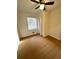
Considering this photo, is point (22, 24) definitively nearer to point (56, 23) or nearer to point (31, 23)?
point (31, 23)

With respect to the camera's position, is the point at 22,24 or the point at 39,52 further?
the point at 22,24

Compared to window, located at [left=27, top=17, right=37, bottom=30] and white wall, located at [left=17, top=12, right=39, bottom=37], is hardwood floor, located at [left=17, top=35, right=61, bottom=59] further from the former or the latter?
window, located at [left=27, top=17, right=37, bottom=30]

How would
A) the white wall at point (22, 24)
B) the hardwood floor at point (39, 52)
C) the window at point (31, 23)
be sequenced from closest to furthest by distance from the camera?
the hardwood floor at point (39, 52) → the white wall at point (22, 24) → the window at point (31, 23)

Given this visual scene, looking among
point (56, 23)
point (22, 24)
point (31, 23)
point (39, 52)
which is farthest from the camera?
point (31, 23)

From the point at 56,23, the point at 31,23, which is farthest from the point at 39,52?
the point at 31,23

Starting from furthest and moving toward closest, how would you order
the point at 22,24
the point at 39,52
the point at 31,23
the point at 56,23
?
the point at 31,23
the point at 22,24
the point at 56,23
the point at 39,52

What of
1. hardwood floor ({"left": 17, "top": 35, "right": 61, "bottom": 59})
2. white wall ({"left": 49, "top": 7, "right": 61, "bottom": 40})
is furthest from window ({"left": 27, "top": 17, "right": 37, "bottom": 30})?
hardwood floor ({"left": 17, "top": 35, "right": 61, "bottom": 59})

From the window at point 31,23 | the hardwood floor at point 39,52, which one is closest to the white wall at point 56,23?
the hardwood floor at point 39,52

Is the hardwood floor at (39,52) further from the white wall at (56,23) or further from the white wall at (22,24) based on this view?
the white wall at (22,24)
